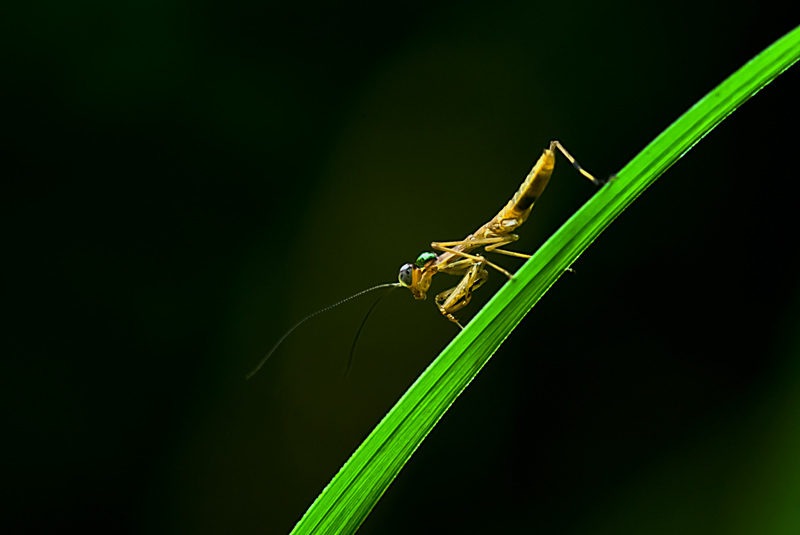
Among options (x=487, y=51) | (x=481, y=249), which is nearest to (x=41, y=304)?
(x=481, y=249)

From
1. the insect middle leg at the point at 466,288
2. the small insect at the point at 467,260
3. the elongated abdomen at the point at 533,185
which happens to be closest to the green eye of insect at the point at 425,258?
the small insect at the point at 467,260

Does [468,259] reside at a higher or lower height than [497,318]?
higher

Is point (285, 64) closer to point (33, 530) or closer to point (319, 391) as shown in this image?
point (319, 391)

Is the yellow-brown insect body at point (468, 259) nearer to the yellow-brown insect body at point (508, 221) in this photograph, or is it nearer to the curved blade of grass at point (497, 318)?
the yellow-brown insect body at point (508, 221)

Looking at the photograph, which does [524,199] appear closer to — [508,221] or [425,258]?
[508,221]

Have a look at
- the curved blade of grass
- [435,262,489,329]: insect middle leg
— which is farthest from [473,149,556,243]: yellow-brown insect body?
the curved blade of grass

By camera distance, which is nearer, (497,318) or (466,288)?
(497,318)

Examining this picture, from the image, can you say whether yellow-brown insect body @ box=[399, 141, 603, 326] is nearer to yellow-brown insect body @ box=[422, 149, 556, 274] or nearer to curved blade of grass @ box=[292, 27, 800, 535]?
yellow-brown insect body @ box=[422, 149, 556, 274]

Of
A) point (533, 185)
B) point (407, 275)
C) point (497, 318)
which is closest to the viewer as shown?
point (497, 318)

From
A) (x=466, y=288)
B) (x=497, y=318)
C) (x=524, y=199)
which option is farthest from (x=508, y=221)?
(x=497, y=318)
